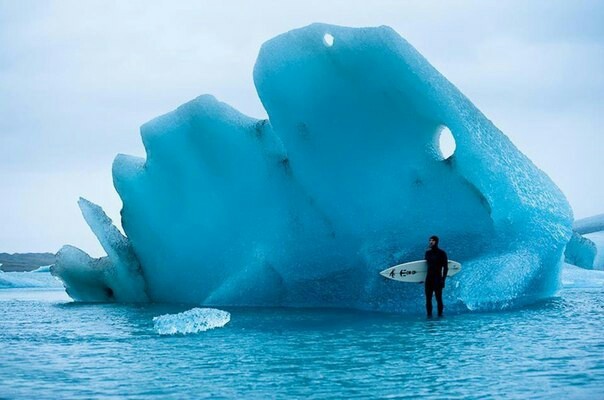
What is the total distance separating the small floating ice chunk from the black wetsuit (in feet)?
7.19

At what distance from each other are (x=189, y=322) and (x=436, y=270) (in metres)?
2.69

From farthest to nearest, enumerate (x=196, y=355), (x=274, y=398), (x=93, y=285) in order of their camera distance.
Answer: (x=93, y=285) → (x=196, y=355) → (x=274, y=398)

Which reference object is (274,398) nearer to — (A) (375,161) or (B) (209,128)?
(A) (375,161)

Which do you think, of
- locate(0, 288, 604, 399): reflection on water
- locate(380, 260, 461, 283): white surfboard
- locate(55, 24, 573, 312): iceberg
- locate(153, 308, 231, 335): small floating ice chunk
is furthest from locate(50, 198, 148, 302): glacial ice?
locate(380, 260, 461, 283): white surfboard

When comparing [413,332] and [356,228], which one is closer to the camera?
[413,332]

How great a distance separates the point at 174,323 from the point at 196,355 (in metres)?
1.85

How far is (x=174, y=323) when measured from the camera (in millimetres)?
7340

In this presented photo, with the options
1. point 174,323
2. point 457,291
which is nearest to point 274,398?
point 174,323

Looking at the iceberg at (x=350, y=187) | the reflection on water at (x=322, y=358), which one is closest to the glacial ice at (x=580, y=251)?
the iceberg at (x=350, y=187)

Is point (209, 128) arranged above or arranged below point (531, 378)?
above

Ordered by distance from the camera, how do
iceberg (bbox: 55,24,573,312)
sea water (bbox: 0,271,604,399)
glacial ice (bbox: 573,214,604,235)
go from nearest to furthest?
sea water (bbox: 0,271,604,399), iceberg (bbox: 55,24,573,312), glacial ice (bbox: 573,214,604,235)

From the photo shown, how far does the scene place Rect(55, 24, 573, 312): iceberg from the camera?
30.3 ft

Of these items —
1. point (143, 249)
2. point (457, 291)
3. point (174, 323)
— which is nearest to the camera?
point (174, 323)

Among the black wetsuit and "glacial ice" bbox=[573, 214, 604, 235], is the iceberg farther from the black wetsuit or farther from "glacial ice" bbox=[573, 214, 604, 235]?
"glacial ice" bbox=[573, 214, 604, 235]
